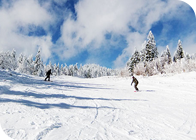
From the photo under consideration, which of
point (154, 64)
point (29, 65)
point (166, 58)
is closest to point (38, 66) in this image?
point (29, 65)

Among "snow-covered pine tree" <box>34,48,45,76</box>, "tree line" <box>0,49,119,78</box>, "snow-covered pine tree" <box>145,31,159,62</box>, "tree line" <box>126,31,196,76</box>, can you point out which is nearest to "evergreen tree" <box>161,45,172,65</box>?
"tree line" <box>126,31,196,76</box>

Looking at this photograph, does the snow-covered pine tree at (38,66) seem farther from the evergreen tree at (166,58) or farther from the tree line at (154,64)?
the evergreen tree at (166,58)

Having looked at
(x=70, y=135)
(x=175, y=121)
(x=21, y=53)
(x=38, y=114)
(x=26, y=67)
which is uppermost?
(x=21, y=53)

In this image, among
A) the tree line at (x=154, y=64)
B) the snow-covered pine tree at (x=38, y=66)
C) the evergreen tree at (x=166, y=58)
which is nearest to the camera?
the tree line at (x=154, y=64)

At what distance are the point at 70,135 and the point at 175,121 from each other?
4.20 metres

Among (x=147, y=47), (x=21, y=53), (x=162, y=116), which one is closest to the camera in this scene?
(x=162, y=116)

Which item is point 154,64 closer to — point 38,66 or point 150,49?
point 150,49

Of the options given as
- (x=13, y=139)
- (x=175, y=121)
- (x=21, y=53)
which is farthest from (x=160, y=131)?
(x=21, y=53)

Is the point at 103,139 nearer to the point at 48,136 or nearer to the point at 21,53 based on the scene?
the point at 48,136

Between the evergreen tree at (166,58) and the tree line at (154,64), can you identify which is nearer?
the tree line at (154,64)

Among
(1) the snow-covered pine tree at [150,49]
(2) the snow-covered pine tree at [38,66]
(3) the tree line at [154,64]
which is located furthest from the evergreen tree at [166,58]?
(2) the snow-covered pine tree at [38,66]

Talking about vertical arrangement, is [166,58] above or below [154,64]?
above

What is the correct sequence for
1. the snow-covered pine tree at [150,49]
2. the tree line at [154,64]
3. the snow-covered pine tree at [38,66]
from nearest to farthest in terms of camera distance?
the tree line at [154,64], the snow-covered pine tree at [150,49], the snow-covered pine tree at [38,66]

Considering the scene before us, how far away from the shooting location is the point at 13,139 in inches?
103
